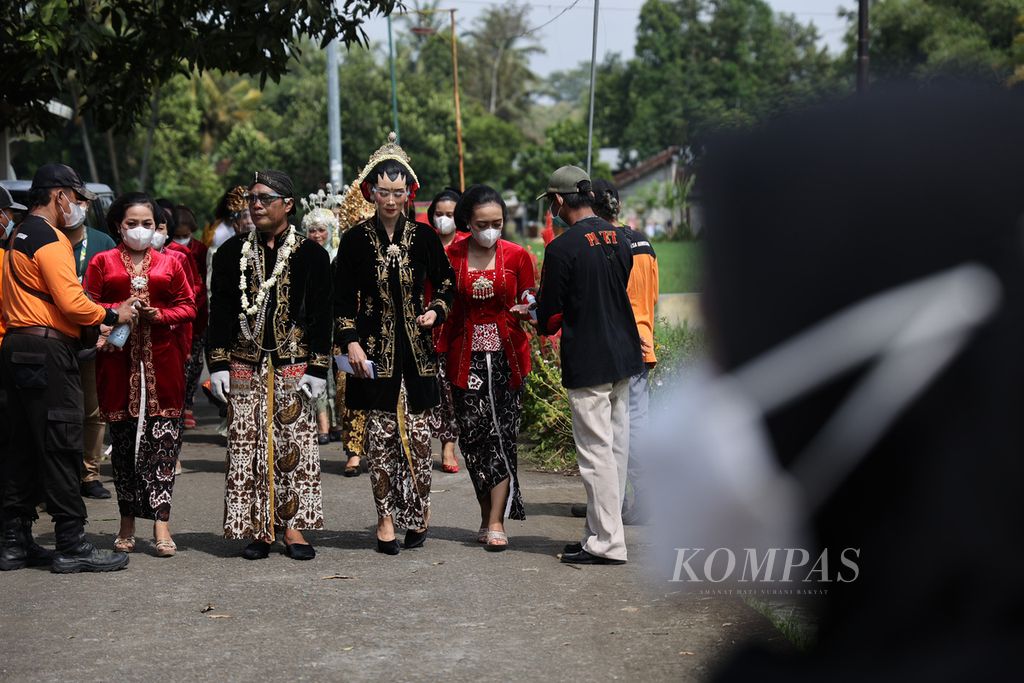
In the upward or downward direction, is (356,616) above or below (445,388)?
below

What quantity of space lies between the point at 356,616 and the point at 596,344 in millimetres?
1715

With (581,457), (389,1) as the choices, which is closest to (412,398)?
(581,457)

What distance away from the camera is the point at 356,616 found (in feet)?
19.8

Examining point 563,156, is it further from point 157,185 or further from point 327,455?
point 327,455

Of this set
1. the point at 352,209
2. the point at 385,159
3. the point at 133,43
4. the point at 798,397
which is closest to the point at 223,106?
the point at 133,43

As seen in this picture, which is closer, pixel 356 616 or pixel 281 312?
pixel 356 616

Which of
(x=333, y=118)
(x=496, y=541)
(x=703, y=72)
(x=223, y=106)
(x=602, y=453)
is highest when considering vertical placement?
(x=703, y=72)

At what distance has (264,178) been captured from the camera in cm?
709

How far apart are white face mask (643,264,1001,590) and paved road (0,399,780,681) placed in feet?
9.46

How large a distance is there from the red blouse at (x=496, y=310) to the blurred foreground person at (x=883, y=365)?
583cm

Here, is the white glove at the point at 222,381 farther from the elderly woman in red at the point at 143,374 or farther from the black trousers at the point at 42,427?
the black trousers at the point at 42,427

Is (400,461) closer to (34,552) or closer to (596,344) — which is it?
(596,344)

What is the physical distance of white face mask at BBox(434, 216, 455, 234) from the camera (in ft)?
33.1

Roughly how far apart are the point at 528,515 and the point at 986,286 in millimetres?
6872
